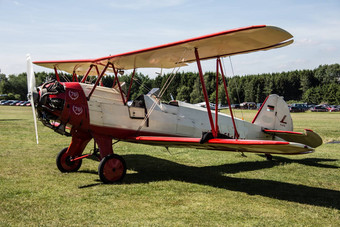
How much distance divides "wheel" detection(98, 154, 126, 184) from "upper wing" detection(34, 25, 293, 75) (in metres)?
2.25

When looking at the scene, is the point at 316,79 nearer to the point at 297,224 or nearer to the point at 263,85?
the point at 263,85

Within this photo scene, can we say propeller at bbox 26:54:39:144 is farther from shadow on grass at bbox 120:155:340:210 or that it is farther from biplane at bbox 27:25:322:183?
shadow on grass at bbox 120:155:340:210

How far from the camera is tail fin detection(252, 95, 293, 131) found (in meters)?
A: 9.01

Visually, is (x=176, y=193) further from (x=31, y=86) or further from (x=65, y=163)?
(x=31, y=86)

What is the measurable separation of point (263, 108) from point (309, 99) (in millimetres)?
76659

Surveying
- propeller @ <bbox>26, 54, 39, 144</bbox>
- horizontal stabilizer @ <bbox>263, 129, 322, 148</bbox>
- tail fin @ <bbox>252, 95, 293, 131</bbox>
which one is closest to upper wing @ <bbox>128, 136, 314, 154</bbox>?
horizontal stabilizer @ <bbox>263, 129, 322, 148</bbox>

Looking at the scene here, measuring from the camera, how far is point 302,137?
23.9 ft

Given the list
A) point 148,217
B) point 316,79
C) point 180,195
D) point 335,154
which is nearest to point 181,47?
point 180,195

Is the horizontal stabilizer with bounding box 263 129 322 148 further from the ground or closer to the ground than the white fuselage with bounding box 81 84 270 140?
closer to the ground

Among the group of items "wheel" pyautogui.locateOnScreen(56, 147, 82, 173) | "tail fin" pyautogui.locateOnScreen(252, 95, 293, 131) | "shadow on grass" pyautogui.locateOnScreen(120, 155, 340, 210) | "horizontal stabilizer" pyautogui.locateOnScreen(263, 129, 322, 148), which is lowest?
"shadow on grass" pyautogui.locateOnScreen(120, 155, 340, 210)

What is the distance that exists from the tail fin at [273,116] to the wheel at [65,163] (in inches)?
200

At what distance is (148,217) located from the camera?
432 cm

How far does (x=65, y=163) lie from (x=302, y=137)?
18.2 feet

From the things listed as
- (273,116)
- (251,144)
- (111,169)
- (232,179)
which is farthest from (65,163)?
(273,116)
